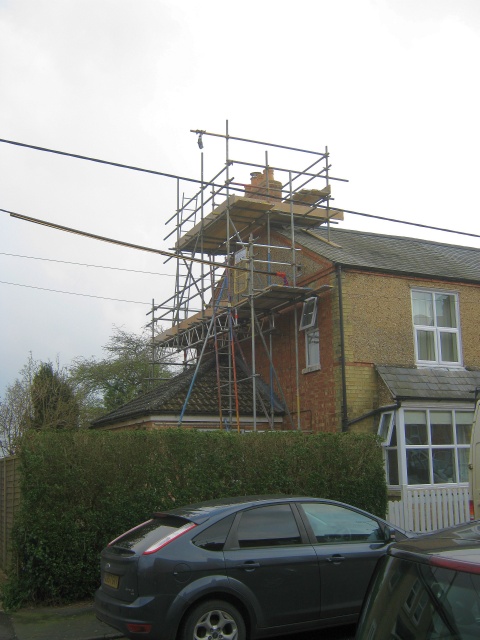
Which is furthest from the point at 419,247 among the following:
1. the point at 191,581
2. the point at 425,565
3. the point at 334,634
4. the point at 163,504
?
the point at 425,565

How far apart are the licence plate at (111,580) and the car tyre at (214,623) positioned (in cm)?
82

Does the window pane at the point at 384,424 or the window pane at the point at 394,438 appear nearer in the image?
the window pane at the point at 394,438

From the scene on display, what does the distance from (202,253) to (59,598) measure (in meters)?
11.6

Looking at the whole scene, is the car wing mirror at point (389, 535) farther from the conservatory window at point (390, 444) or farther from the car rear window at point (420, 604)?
the conservatory window at point (390, 444)

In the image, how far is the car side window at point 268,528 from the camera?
23.2 ft

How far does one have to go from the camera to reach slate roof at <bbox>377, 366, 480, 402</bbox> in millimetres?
15078

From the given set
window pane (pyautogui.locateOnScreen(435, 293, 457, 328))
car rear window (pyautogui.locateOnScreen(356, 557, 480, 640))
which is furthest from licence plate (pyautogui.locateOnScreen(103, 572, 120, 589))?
window pane (pyautogui.locateOnScreen(435, 293, 457, 328))

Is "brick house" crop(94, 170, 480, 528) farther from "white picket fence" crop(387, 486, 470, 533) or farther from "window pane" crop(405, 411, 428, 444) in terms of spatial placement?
"white picket fence" crop(387, 486, 470, 533)

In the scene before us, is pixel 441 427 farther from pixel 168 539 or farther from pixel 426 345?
pixel 168 539

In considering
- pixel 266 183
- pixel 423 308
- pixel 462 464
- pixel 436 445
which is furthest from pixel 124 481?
pixel 266 183

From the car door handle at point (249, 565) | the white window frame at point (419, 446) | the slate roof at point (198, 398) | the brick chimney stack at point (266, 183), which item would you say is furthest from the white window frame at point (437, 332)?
the car door handle at point (249, 565)

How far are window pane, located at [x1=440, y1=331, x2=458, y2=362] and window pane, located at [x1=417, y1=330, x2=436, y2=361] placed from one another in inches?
11.1

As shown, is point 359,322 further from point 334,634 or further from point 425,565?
point 425,565

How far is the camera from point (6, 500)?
1195 cm
